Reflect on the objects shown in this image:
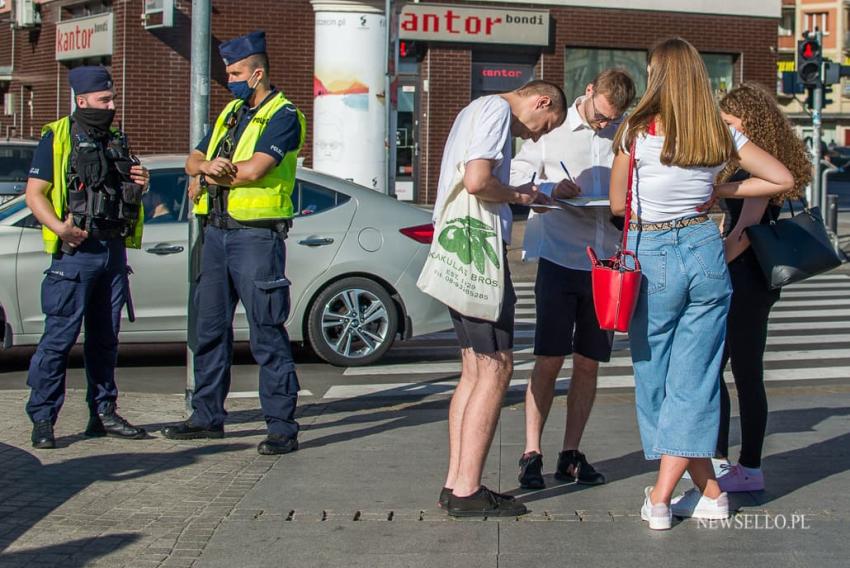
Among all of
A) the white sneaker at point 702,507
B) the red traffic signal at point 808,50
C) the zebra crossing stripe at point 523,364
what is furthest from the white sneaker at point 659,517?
the red traffic signal at point 808,50

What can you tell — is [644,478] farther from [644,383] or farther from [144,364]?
[144,364]

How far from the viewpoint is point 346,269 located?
32.0ft

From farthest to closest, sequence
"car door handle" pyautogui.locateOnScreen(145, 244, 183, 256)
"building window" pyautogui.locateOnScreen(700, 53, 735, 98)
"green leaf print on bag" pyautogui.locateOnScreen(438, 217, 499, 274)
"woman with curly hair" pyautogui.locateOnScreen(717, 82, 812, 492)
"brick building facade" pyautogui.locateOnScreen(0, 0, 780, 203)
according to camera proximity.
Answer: "building window" pyautogui.locateOnScreen(700, 53, 735, 98)
"brick building facade" pyautogui.locateOnScreen(0, 0, 780, 203)
"car door handle" pyautogui.locateOnScreen(145, 244, 183, 256)
"woman with curly hair" pyautogui.locateOnScreen(717, 82, 812, 492)
"green leaf print on bag" pyautogui.locateOnScreen(438, 217, 499, 274)

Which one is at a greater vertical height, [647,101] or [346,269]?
[647,101]

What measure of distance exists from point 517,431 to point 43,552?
303cm

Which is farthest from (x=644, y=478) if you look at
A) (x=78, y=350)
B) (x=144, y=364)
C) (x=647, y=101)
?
(x=78, y=350)

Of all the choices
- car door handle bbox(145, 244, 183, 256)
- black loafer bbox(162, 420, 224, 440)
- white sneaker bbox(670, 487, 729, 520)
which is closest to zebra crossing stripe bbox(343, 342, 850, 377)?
car door handle bbox(145, 244, 183, 256)

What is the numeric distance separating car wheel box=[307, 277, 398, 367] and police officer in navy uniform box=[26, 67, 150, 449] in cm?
300

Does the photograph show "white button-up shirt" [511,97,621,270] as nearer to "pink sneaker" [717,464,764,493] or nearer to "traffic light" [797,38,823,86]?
"pink sneaker" [717,464,764,493]

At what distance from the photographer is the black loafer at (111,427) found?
6.98 m

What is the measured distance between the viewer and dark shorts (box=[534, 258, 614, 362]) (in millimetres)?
5895

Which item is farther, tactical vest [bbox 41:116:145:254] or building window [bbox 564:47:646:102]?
building window [bbox 564:47:646:102]

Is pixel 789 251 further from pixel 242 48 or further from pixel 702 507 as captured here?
pixel 242 48

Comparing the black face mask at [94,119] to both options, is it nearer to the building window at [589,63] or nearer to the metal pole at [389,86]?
the metal pole at [389,86]
